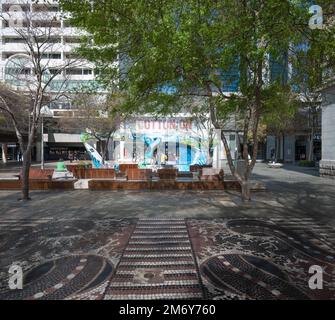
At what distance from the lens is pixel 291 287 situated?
448cm

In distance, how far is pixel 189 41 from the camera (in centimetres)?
765

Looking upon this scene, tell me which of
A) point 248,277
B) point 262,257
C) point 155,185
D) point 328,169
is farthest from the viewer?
point 328,169

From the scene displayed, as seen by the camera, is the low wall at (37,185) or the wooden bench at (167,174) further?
the wooden bench at (167,174)

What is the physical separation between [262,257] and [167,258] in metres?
1.92

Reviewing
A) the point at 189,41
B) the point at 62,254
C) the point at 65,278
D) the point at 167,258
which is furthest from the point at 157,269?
the point at 189,41

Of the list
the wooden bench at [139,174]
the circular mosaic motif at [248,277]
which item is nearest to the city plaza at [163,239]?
the circular mosaic motif at [248,277]

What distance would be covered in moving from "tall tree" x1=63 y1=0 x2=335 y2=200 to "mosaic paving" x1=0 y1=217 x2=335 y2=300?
4559 millimetres

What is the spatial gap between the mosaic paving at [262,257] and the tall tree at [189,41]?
3938 mm

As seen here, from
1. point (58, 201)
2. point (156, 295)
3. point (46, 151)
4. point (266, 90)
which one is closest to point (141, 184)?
point (58, 201)

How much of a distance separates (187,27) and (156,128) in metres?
22.4

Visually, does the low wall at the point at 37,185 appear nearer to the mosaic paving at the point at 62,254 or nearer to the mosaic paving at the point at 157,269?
the mosaic paving at the point at 62,254

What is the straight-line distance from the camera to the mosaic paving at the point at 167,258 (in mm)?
4410

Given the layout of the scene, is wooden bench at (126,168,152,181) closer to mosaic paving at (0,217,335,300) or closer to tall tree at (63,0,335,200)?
tall tree at (63,0,335,200)

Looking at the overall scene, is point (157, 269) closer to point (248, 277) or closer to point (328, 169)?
point (248, 277)
